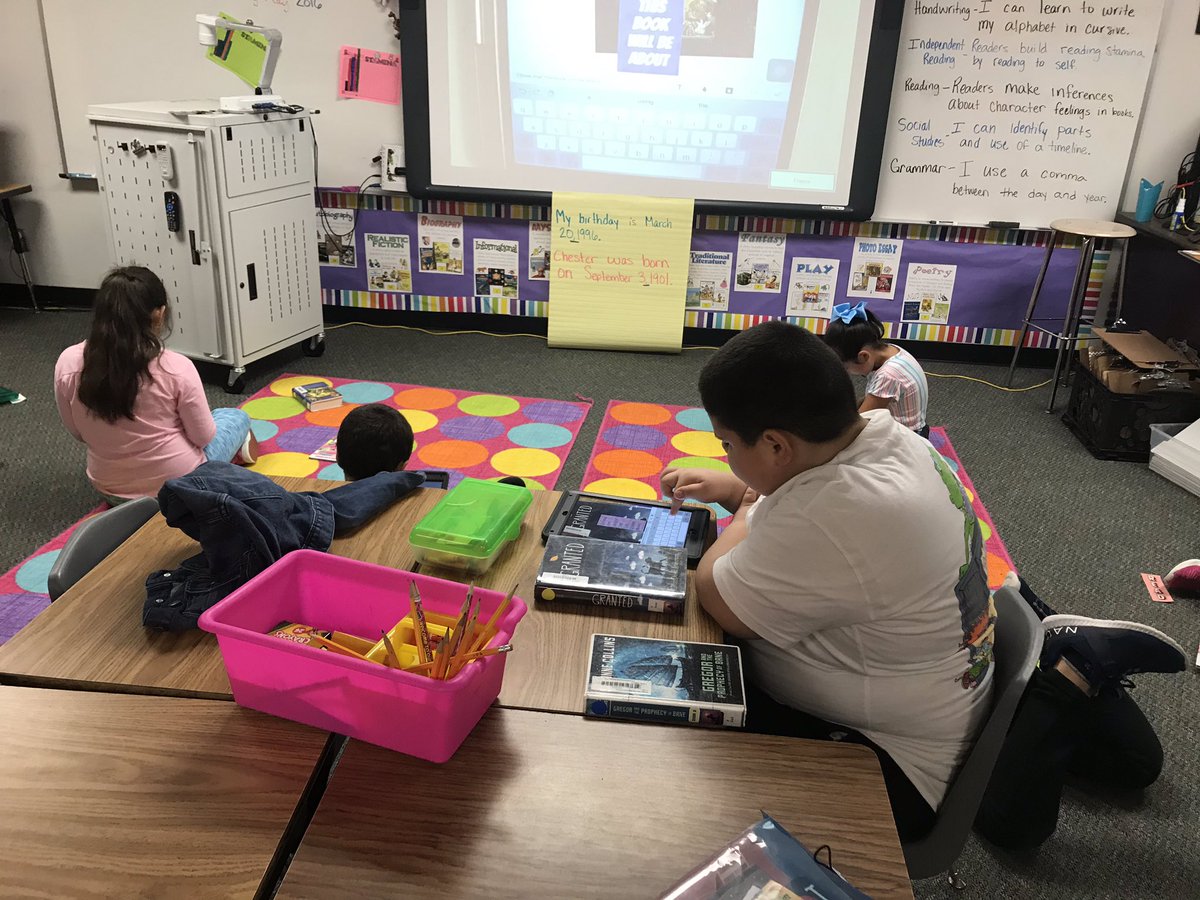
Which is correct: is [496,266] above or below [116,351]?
below

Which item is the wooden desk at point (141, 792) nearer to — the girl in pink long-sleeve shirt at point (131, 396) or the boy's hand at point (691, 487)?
the boy's hand at point (691, 487)

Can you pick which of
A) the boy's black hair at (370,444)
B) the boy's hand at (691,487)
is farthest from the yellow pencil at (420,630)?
the boy's black hair at (370,444)

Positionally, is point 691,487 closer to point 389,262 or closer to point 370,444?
point 370,444

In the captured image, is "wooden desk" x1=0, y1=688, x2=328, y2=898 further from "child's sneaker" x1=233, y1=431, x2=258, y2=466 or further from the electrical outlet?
the electrical outlet

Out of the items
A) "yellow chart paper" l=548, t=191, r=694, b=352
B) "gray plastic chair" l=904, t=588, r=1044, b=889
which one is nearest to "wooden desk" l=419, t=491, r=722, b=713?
"gray plastic chair" l=904, t=588, r=1044, b=889

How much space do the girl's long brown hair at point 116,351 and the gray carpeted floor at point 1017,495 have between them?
518 mm

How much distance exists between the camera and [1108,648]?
166 cm

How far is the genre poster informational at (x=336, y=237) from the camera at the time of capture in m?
→ 4.47

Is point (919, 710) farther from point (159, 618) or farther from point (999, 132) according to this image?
point (999, 132)

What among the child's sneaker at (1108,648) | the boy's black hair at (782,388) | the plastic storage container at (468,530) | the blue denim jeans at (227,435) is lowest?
the blue denim jeans at (227,435)

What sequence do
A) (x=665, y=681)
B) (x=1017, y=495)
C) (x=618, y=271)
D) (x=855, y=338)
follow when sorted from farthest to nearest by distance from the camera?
1. (x=618, y=271)
2. (x=1017, y=495)
3. (x=855, y=338)
4. (x=665, y=681)

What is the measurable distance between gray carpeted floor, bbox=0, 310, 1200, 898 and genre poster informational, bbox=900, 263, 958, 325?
0.25 m

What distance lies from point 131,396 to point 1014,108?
363cm

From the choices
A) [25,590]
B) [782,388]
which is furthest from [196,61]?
[782,388]
